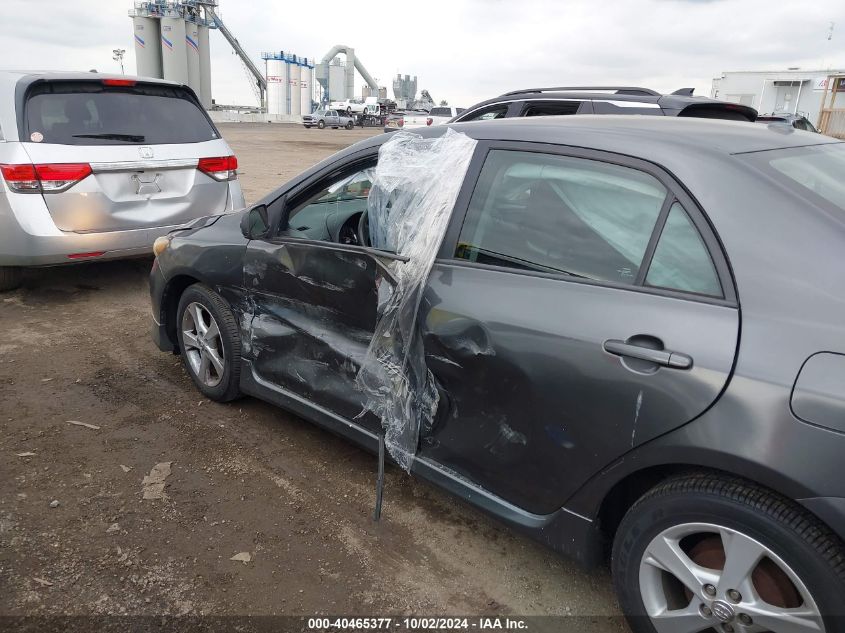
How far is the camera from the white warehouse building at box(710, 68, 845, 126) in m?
32.8

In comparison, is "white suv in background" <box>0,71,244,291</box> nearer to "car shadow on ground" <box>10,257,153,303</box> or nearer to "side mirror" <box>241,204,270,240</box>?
"car shadow on ground" <box>10,257,153,303</box>

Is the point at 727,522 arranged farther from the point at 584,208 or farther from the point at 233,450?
the point at 233,450

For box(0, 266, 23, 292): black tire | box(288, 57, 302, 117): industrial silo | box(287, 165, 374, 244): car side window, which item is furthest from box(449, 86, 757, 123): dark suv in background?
box(288, 57, 302, 117): industrial silo

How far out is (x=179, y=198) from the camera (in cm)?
552

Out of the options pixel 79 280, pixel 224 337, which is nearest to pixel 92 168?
pixel 79 280

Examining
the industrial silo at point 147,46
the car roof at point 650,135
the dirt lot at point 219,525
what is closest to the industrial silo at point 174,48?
the industrial silo at point 147,46

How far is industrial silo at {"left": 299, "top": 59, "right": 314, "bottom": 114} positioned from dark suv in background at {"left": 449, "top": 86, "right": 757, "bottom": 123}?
68.1 meters

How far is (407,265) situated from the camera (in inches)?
101

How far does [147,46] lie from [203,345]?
67.9 m

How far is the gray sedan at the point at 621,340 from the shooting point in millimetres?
1686

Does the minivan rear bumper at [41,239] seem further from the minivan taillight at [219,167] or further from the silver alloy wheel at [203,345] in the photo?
the silver alloy wheel at [203,345]

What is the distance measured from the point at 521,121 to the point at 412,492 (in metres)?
1.73

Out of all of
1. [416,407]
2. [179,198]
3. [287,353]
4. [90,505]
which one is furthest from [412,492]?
[179,198]

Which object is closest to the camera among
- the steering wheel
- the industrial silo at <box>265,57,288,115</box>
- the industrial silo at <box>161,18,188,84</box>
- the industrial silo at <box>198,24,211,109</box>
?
the steering wheel
